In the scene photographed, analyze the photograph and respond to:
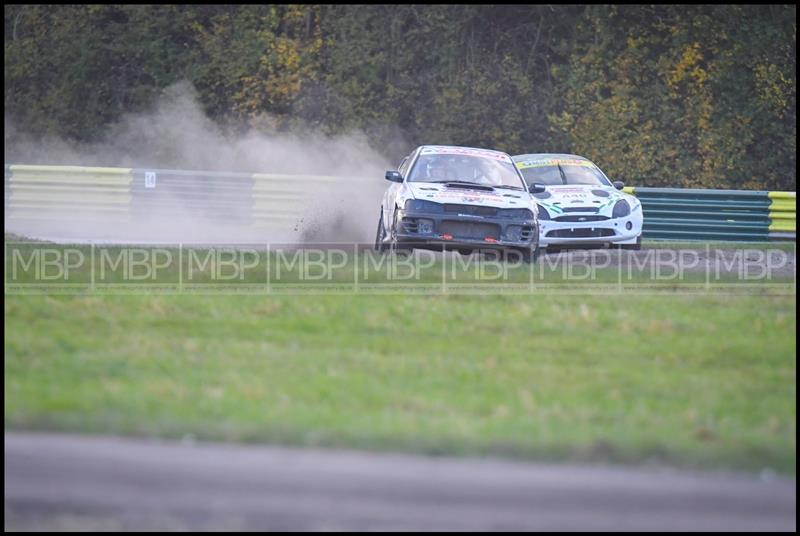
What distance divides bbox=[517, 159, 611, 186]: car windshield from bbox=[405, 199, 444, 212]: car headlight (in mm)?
3633

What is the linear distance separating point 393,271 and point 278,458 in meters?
5.86

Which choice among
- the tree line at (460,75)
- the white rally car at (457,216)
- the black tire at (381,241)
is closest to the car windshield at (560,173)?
the white rally car at (457,216)

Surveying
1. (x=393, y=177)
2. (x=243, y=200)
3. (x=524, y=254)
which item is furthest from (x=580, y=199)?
(x=243, y=200)

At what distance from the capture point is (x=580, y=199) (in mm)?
16719

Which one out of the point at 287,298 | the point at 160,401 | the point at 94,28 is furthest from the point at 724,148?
the point at 160,401

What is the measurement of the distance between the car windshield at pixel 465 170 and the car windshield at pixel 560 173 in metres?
1.94

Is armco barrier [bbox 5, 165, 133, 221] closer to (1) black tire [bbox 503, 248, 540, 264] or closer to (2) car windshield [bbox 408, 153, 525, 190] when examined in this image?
(2) car windshield [bbox 408, 153, 525, 190]

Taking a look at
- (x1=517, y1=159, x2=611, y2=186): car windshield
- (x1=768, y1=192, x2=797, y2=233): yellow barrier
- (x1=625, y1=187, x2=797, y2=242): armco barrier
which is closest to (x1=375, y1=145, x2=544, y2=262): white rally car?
(x1=517, y1=159, x2=611, y2=186): car windshield

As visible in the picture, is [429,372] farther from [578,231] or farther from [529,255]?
[578,231]

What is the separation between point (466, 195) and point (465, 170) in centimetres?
107

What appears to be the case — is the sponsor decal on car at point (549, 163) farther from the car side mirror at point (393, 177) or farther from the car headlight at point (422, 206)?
the car headlight at point (422, 206)

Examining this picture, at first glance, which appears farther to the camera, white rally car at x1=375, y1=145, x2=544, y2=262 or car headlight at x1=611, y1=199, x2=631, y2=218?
car headlight at x1=611, y1=199, x2=631, y2=218

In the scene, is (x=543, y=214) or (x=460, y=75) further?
(x=460, y=75)

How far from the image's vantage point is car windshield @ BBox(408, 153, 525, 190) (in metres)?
15.3
